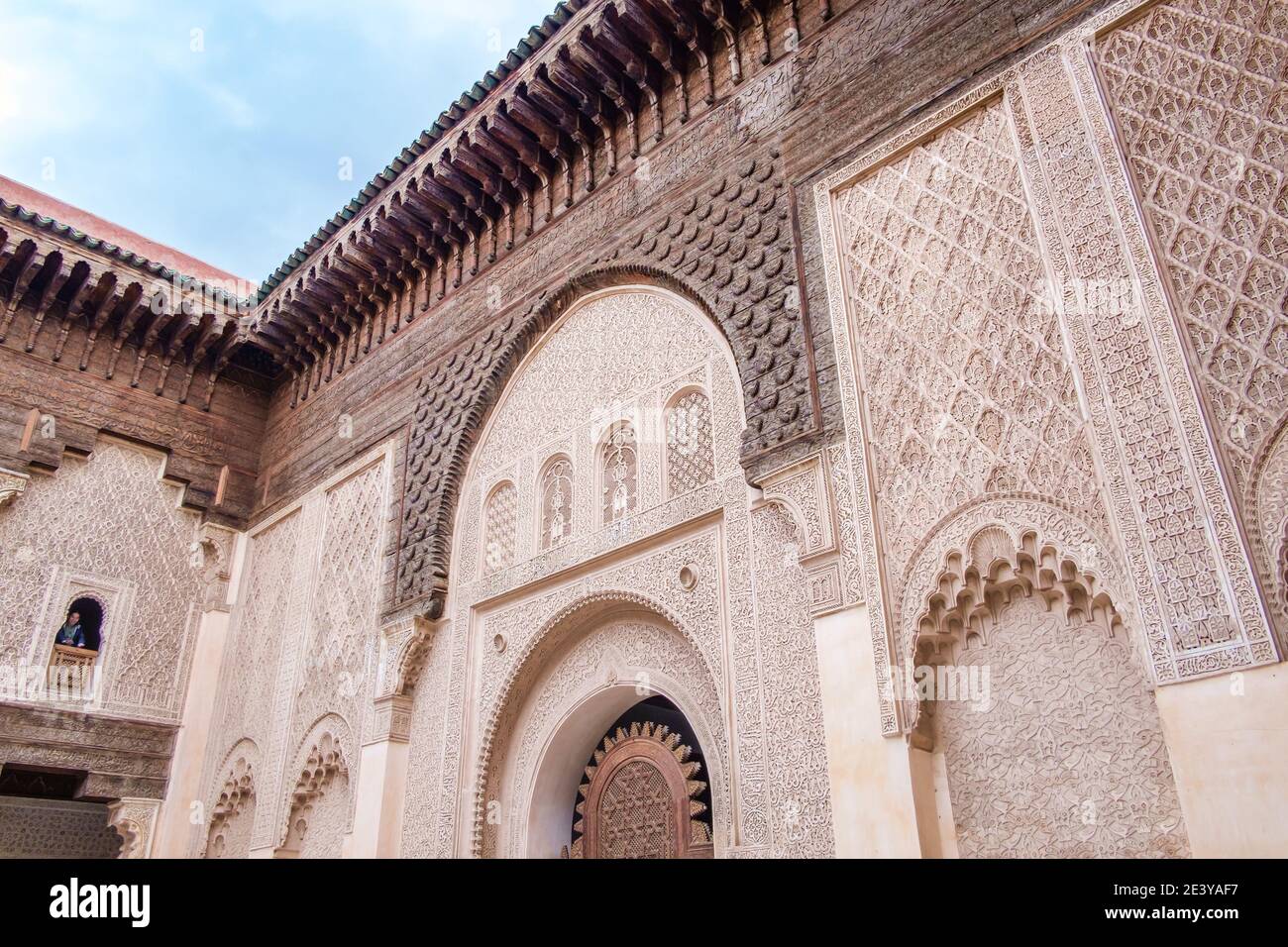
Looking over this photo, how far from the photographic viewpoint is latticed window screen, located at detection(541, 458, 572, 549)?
4504 mm

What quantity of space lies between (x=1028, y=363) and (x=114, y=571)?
5.65m

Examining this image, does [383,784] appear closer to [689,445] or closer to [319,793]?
[319,793]

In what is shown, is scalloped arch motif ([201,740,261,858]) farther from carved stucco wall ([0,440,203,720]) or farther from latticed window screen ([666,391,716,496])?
latticed window screen ([666,391,716,496])

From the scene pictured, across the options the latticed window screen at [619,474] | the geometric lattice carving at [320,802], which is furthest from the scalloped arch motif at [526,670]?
the geometric lattice carving at [320,802]

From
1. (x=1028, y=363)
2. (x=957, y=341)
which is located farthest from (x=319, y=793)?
(x=1028, y=363)

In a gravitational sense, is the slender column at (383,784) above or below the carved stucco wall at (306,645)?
below

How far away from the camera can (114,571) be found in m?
6.11

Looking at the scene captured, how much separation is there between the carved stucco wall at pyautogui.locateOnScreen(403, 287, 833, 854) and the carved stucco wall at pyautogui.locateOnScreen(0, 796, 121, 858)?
2.93 meters

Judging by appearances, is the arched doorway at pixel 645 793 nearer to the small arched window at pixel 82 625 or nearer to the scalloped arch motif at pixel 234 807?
the scalloped arch motif at pixel 234 807

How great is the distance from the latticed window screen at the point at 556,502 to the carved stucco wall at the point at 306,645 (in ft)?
3.96

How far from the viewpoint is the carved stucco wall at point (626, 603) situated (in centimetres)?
326

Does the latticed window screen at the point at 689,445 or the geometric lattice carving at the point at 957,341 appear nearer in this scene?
the geometric lattice carving at the point at 957,341
